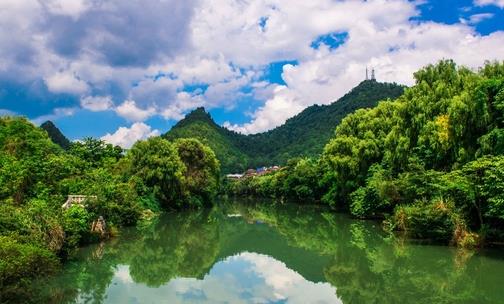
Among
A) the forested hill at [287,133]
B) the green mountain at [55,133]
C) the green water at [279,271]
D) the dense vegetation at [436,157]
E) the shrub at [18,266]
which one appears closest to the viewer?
the shrub at [18,266]

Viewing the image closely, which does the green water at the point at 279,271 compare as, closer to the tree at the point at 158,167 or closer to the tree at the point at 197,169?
the tree at the point at 158,167

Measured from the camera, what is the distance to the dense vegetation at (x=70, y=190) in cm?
1395

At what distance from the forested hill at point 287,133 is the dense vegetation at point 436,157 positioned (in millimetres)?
76212

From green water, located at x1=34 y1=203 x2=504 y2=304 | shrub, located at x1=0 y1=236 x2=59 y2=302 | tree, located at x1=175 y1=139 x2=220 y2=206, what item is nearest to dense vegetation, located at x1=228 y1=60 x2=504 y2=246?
green water, located at x1=34 y1=203 x2=504 y2=304

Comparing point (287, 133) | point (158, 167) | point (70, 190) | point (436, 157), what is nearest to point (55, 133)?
point (158, 167)

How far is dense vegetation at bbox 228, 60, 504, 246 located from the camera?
20781mm

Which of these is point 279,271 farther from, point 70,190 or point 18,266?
point 70,190

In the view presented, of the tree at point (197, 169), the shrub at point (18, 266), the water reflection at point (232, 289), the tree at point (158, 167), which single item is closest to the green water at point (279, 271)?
the water reflection at point (232, 289)

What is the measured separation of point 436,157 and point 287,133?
147828 millimetres

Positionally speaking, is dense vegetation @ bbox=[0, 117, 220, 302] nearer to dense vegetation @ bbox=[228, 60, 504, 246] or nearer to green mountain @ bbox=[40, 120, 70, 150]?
dense vegetation @ bbox=[228, 60, 504, 246]

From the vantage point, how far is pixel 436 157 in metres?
26.6

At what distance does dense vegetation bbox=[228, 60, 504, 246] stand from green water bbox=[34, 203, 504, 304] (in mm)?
1445

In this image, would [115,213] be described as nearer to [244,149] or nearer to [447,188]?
[447,188]

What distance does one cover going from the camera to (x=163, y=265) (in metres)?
20.7
